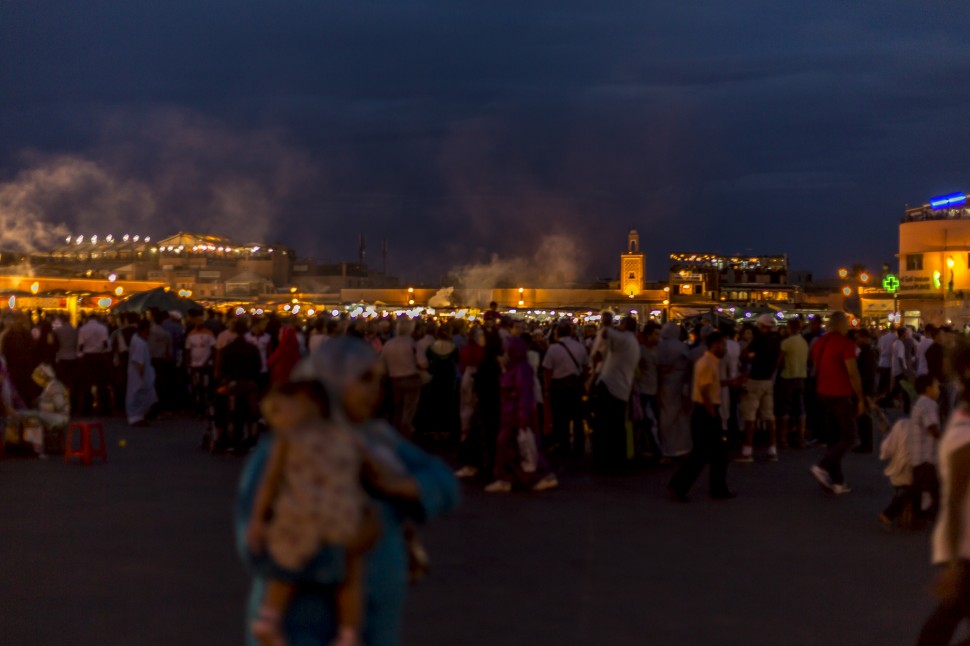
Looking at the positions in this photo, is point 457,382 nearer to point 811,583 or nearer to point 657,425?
point 657,425

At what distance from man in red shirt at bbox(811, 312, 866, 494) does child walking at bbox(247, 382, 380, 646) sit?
9.34 m

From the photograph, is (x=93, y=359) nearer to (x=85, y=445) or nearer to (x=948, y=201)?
(x=85, y=445)

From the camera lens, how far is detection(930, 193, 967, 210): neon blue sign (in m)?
70.1

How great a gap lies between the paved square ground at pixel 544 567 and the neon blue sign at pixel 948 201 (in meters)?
62.9

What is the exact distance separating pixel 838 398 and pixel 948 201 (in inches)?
2514

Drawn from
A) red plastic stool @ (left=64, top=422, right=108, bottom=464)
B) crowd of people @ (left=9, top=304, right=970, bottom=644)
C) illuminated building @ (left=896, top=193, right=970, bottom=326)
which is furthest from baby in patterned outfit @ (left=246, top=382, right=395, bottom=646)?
illuminated building @ (left=896, top=193, right=970, bottom=326)

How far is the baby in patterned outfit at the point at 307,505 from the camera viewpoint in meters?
3.51

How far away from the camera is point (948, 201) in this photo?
232ft

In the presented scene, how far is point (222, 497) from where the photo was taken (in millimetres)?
11773

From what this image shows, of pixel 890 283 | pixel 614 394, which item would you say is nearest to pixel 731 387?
pixel 614 394

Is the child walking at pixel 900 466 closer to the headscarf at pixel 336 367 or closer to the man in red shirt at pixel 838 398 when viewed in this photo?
the man in red shirt at pixel 838 398

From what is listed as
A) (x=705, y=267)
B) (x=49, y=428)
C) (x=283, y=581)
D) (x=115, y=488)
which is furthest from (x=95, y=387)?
(x=705, y=267)

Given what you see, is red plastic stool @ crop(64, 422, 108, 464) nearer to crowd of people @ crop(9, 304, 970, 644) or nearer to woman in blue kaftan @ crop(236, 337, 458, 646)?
crowd of people @ crop(9, 304, 970, 644)

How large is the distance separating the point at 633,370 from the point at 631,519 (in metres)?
3.37
